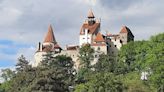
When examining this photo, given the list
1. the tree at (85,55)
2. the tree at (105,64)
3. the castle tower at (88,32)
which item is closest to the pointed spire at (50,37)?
the castle tower at (88,32)

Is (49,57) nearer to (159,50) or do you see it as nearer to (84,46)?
(84,46)

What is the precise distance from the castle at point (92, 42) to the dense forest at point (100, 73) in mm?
3156

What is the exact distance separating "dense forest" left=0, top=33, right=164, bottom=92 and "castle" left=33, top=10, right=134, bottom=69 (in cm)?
316

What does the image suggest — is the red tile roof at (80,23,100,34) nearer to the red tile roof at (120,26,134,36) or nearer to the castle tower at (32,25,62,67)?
the red tile roof at (120,26,134,36)

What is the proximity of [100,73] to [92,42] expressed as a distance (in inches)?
1998

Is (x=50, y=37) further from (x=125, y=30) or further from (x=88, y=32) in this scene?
(x=125, y=30)

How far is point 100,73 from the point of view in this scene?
63938 millimetres

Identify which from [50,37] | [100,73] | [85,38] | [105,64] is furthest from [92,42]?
→ [100,73]

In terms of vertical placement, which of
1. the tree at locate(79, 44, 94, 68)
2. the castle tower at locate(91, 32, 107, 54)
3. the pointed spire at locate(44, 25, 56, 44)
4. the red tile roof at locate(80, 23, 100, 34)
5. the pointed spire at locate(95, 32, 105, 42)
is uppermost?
the red tile roof at locate(80, 23, 100, 34)

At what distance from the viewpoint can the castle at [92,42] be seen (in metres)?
112

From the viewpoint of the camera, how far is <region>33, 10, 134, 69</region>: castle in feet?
366

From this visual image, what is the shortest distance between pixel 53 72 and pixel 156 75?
22.0 metres

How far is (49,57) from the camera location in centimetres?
10869

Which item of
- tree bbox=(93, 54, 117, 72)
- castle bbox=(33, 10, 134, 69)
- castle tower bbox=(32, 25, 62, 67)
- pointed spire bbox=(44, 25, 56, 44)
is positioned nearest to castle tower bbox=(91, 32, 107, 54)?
castle bbox=(33, 10, 134, 69)
